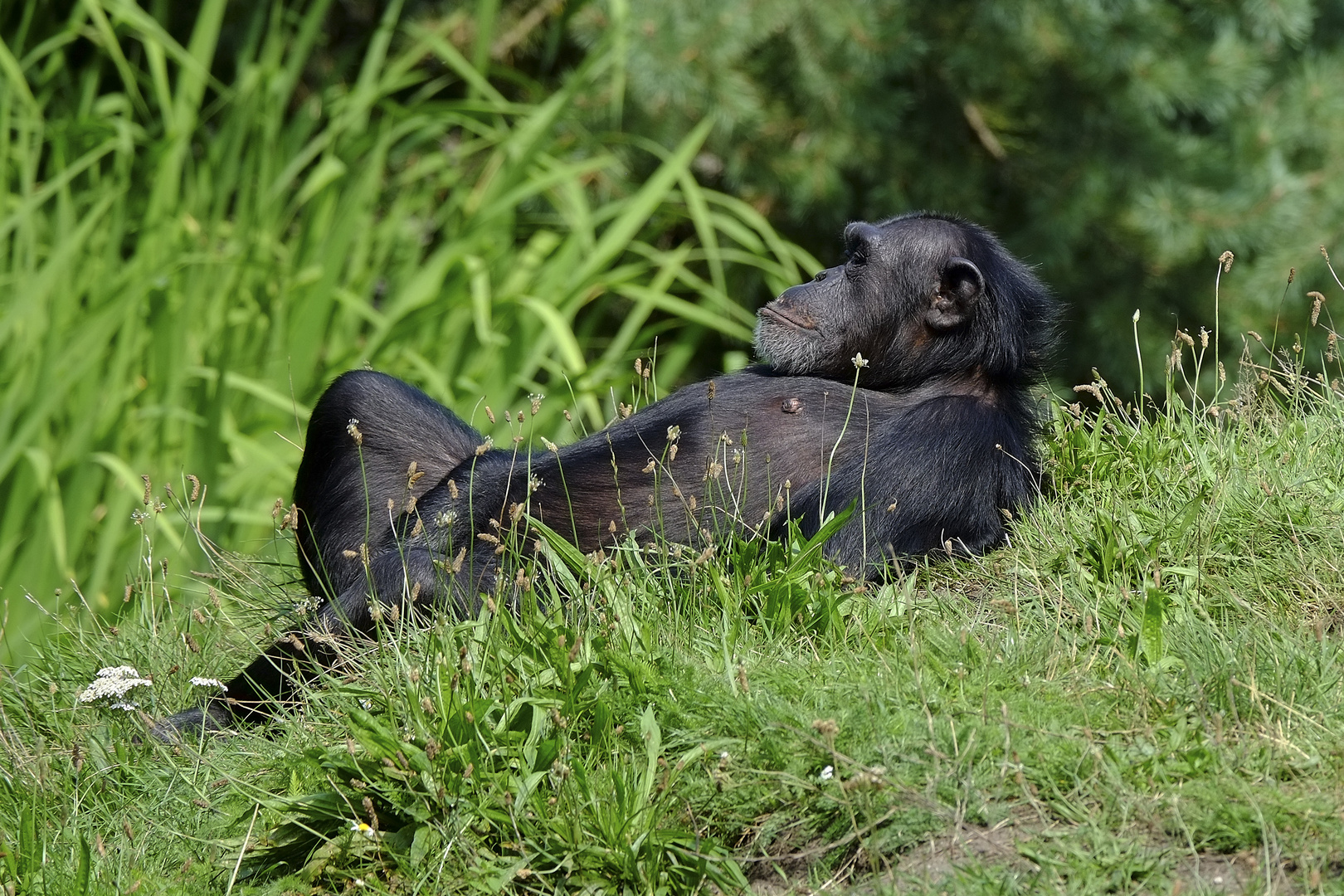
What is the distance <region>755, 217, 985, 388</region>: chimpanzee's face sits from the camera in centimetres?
412

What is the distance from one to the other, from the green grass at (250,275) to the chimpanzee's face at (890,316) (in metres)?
2.00

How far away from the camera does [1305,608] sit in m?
3.09

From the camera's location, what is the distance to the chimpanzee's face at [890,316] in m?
4.12

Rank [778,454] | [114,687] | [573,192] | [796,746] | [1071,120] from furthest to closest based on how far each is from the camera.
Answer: [1071,120] → [573,192] → [778,454] → [114,687] → [796,746]

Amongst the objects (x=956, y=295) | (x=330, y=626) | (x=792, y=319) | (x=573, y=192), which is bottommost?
(x=330, y=626)

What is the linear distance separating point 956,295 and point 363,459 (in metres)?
1.87

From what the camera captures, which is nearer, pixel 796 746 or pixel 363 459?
pixel 796 746

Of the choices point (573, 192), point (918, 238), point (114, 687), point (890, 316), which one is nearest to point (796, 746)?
point (114, 687)

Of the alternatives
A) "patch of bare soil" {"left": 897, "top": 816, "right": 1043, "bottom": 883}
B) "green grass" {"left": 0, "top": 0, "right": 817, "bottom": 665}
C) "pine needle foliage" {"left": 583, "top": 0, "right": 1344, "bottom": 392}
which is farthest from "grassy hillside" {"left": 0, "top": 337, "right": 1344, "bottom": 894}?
"pine needle foliage" {"left": 583, "top": 0, "right": 1344, "bottom": 392}

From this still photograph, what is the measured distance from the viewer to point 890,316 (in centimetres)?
420

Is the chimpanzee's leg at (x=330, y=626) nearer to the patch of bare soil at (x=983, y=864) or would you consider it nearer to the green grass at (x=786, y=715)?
the green grass at (x=786, y=715)

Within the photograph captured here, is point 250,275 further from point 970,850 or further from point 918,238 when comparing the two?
point 970,850

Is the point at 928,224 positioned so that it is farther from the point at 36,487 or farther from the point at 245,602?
the point at 36,487

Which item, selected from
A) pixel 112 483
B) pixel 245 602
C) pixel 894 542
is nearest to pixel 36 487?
pixel 112 483
